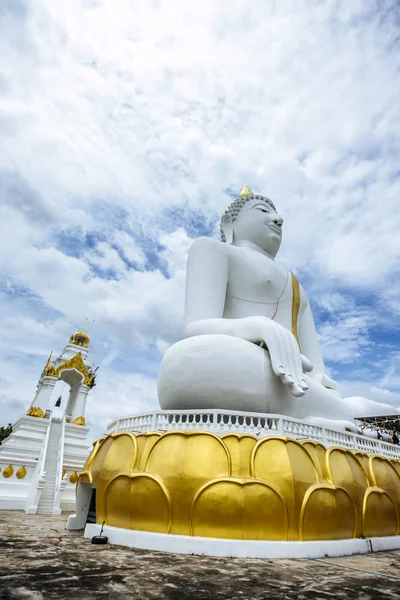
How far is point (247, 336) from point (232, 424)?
1.73 m

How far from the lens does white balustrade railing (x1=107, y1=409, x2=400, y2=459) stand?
5.56 m

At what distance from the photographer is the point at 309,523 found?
4781mm

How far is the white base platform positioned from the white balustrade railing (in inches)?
51.8

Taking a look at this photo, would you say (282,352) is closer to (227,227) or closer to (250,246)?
(250,246)

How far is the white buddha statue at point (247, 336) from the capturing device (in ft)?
20.8

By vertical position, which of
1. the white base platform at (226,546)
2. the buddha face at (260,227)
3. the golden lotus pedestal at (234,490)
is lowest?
the white base platform at (226,546)

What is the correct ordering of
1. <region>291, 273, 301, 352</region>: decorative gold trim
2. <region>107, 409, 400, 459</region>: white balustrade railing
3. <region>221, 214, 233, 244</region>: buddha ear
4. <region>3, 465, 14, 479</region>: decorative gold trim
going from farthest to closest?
<region>3, 465, 14, 479</region>: decorative gold trim
<region>221, 214, 233, 244</region>: buddha ear
<region>291, 273, 301, 352</region>: decorative gold trim
<region>107, 409, 400, 459</region>: white balustrade railing

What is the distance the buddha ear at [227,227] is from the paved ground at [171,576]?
7.65 metres

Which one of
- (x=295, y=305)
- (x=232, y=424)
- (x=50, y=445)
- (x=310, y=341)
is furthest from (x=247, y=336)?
(x=50, y=445)

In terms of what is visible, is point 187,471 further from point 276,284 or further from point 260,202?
point 260,202

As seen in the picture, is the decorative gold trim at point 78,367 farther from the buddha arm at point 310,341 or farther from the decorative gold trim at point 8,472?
the buddha arm at point 310,341

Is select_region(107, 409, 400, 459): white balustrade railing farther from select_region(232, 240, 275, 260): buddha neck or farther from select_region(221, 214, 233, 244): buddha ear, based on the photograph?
select_region(221, 214, 233, 244): buddha ear

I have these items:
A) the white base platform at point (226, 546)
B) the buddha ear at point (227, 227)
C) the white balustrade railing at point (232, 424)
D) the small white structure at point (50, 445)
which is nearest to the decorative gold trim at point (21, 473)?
the small white structure at point (50, 445)

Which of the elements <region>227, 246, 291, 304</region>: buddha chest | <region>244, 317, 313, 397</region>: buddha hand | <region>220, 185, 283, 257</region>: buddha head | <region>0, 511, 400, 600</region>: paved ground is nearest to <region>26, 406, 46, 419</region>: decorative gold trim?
<region>220, 185, 283, 257</region>: buddha head
